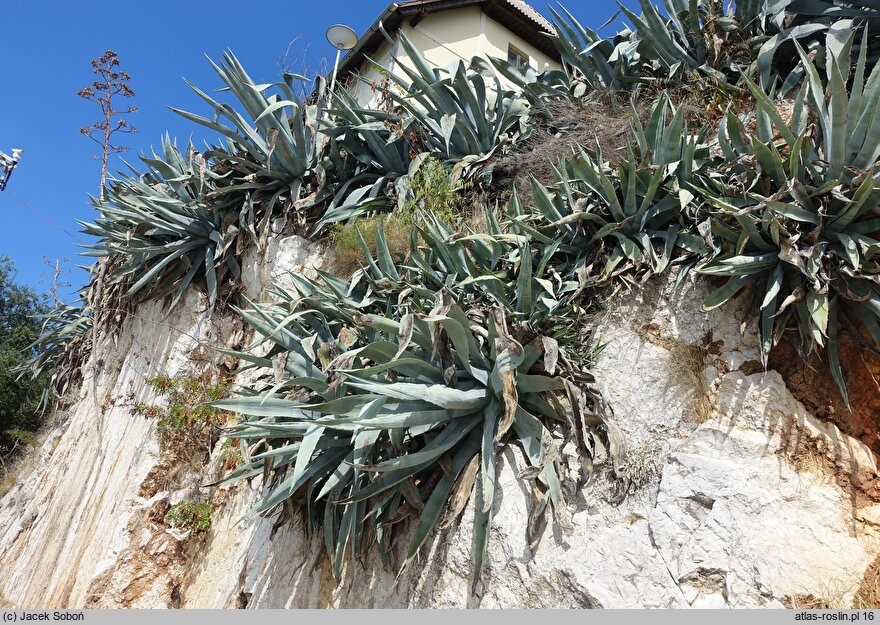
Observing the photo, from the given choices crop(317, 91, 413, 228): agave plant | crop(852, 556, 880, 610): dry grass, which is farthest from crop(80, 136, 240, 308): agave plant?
crop(852, 556, 880, 610): dry grass

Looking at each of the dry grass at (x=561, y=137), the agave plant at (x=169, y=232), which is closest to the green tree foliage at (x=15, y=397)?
the agave plant at (x=169, y=232)

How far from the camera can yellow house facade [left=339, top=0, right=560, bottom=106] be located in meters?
11.7

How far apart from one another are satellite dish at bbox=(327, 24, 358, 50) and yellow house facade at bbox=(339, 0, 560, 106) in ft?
9.41

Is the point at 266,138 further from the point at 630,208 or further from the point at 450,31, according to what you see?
the point at 450,31

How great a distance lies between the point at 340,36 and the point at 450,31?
4.07 m

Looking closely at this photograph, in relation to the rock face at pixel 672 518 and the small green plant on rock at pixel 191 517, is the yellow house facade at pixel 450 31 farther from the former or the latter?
the rock face at pixel 672 518

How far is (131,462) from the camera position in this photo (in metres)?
7.04

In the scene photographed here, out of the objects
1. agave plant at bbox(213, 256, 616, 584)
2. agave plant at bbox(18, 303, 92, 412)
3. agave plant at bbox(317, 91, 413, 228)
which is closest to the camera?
agave plant at bbox(213, 256, 616, 584)

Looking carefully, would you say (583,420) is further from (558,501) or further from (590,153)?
(590,153)

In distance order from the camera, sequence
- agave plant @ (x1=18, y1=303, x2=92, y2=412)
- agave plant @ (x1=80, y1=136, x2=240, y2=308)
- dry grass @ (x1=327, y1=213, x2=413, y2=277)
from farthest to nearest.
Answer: agave plant @ (x1=18, y1=303, x2=92, y2=412)
agave plant @ (x1=80, y1=136, x2=240, y2=308)
dry grass @ (x1=327, y1=213, x2=413, y2=277)

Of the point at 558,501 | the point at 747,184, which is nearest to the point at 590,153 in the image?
the point at 747,184

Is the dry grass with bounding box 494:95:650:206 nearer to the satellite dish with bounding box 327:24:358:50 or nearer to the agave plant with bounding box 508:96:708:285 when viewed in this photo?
the agave plant with bounding box 508:96:708:285

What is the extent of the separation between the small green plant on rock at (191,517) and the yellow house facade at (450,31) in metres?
8.15

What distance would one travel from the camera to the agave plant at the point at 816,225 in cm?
357
